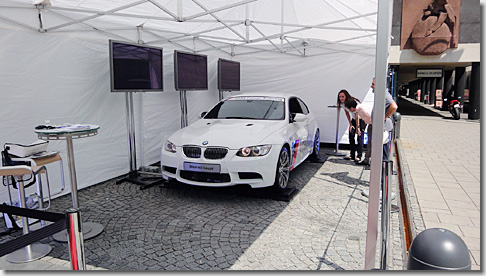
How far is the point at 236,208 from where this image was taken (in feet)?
17.4

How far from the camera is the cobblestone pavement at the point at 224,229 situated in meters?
3.70

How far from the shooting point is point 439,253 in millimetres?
1950

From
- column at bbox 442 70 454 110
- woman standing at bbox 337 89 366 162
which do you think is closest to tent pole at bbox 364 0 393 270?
woman standing at bbox 337 89 366 162

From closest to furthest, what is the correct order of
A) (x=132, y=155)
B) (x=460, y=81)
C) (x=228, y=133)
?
(x=228, y=133) → (x=132, y=155) → (x=460, y=81)

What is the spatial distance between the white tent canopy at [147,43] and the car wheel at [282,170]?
2.36 metres

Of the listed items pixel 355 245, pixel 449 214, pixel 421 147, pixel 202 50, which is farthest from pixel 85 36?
pixel 421 147

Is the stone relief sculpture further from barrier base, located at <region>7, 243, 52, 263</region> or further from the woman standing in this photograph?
barrier base, located at <region>7, 243, 52, 263</region>

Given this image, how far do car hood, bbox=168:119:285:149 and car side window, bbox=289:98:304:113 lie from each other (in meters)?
0.85

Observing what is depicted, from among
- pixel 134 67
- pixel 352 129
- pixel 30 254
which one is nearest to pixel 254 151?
pixel 134 67

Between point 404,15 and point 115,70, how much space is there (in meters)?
20.2

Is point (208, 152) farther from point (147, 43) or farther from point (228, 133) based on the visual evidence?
point (147, 43)

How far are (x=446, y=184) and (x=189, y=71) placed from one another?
5684 millimetres

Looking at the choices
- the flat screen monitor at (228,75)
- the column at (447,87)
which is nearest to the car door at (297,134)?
the flat screen monitor at (228,75)

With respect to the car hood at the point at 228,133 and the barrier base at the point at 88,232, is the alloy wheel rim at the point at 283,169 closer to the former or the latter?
the car hood at the point at 228,133
